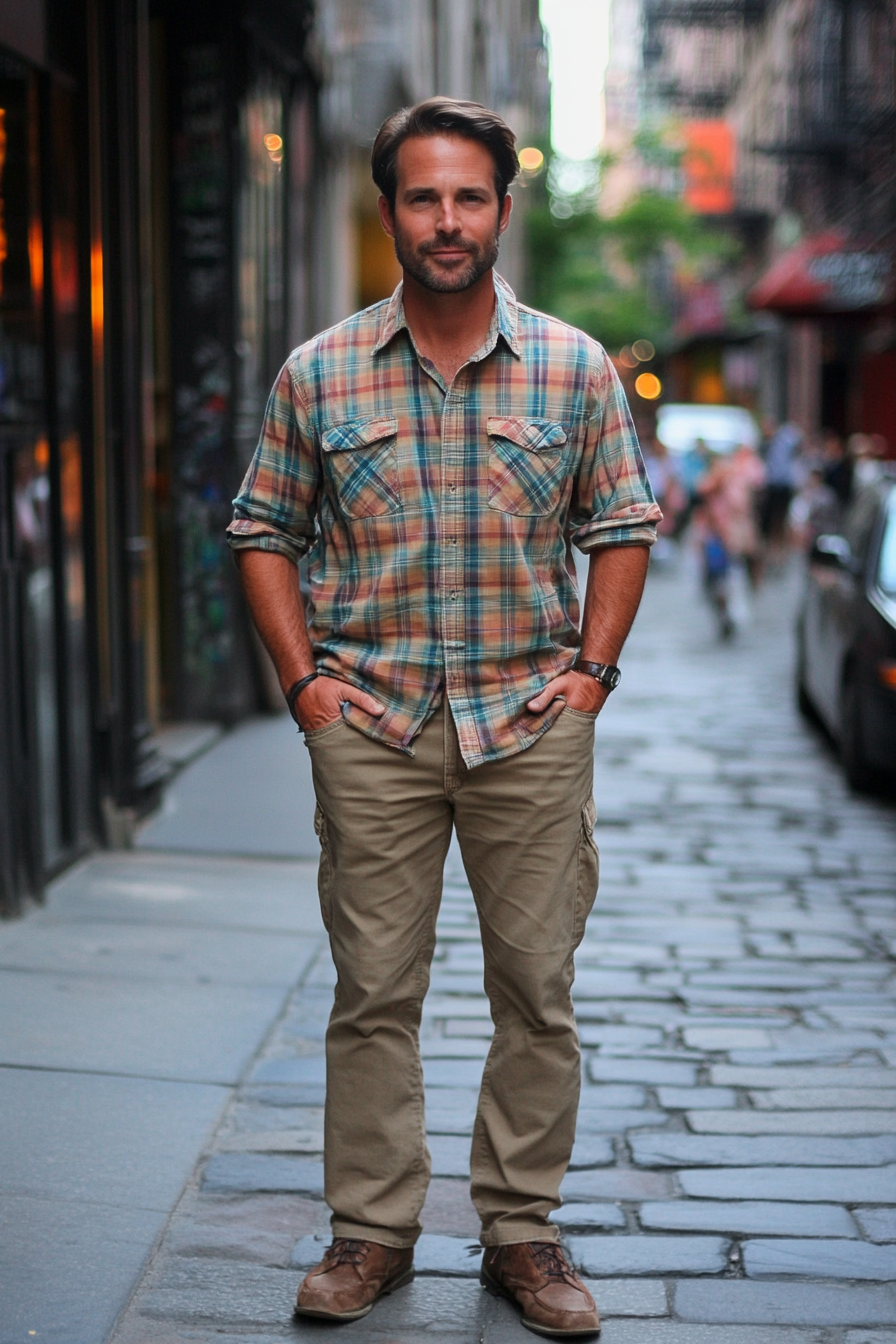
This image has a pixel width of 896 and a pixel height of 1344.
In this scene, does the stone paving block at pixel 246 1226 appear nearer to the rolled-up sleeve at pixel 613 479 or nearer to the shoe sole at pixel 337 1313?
the shoe sole at pixel 337 1313

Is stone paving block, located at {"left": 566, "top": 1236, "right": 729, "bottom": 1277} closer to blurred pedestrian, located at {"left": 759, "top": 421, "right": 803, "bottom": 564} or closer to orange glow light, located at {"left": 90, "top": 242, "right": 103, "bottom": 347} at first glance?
orange glow light, located at {"left": 90, "top": 242, "right": 103, "bottom": 347}

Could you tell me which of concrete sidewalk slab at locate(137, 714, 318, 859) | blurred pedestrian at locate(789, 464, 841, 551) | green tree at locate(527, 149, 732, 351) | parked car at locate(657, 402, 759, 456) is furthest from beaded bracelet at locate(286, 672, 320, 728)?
green tree at locate(527, 149, 732, 351)

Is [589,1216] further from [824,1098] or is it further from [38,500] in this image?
[38,500]

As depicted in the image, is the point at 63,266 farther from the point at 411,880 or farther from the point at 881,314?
the point at 881,314

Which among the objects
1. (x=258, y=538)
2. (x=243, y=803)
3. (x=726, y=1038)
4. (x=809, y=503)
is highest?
(x=809, y=503)

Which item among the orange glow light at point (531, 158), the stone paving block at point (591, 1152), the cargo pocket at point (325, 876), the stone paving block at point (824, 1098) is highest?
the orange glow light at point (531, 158)

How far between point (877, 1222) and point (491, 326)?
2.04 m

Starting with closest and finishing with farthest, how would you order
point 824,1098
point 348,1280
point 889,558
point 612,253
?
1. point 348,1280
2. point 824,1098
3. point 889,558
4. point 612,253

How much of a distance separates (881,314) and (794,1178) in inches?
940

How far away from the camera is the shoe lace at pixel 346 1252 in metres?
3.26

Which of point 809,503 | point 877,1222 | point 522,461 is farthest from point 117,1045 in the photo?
point 809,503

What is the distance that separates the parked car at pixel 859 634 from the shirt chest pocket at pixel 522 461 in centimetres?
542

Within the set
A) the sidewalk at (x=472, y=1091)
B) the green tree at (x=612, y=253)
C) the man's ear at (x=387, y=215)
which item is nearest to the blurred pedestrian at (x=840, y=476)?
the sidewalk at (x=472, y=1091)

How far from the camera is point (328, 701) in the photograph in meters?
3.17
